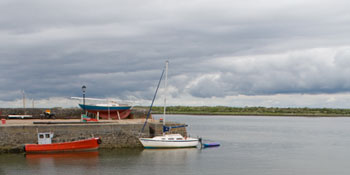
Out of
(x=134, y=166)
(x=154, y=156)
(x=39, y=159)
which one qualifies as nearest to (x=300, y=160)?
(x=154, y=156)

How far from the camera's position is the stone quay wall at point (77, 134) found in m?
32.2

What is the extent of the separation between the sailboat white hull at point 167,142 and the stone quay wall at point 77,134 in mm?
774

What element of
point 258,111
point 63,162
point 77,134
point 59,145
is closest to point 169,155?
point 77,134

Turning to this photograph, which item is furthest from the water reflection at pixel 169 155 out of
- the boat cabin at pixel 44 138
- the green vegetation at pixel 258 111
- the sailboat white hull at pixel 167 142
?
the green vegetation at pixel 258 111

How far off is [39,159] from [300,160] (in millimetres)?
21445

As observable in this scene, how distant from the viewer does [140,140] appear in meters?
35.0

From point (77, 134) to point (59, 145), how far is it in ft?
5.89

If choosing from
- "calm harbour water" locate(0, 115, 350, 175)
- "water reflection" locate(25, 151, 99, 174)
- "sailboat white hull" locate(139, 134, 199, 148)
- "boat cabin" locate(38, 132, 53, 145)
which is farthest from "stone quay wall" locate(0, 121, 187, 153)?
"water reflection" locate(25, 151, 99, 174)

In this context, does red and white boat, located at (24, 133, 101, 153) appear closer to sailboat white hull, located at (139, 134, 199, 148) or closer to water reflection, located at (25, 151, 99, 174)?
water reflection, located at (25, 151, 99, 174)

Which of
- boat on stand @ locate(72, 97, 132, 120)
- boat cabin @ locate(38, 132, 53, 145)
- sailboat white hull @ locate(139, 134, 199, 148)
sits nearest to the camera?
boat cabin @ locate(38, 132, 53, 145)

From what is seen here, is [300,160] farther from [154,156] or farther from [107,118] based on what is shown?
[107,118]

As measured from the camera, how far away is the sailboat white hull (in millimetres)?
35250

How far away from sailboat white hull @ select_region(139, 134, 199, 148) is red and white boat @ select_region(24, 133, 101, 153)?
438 cm

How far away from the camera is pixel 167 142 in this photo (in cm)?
3575
